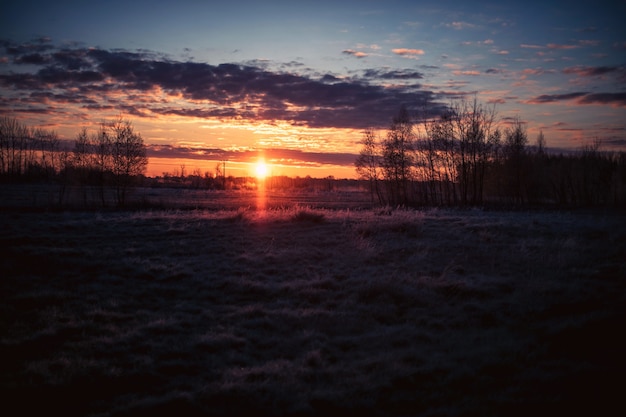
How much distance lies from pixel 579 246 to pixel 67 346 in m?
19.7

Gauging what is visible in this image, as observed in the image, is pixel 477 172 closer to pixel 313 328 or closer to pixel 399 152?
pixel 399 152

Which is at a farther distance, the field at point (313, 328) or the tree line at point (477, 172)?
the tree line at point (477, 172)

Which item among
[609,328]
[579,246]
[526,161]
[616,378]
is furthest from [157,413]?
[526,161]

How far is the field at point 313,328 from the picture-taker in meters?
6.07

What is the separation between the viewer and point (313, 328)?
9203 mm

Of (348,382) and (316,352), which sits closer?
(348,382)

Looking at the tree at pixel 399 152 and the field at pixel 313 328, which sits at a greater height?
the tree at pixel 399 152

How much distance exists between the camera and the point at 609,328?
8680 millimetres

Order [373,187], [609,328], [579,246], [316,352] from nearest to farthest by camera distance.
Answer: [316,352] → [609,328] → [579,246] → [373,187]

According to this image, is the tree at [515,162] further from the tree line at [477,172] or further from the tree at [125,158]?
the tree at [125,158]

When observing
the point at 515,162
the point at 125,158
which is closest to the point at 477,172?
the point at 515,162

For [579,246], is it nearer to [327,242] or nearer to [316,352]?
[327,242]

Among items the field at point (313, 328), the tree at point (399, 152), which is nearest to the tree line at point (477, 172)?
the tree at point (399, 152)

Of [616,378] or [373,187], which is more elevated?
[373,187]
